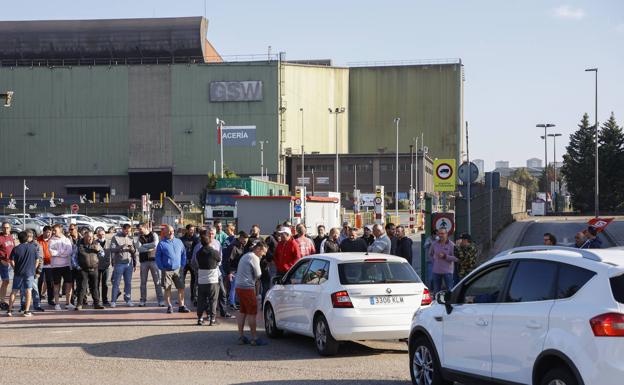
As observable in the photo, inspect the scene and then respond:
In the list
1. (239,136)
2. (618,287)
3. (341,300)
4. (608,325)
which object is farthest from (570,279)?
(239,136)

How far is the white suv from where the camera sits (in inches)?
264

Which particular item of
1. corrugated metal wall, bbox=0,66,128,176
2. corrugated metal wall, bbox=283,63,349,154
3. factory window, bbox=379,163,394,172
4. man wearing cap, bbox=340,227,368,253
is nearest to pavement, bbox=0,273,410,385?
man wearing cap, bbox=340,227,368,253

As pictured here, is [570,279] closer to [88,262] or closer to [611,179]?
[88,262]

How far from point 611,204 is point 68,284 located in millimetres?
85781

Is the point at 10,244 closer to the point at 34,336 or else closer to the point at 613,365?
the point at 34,336

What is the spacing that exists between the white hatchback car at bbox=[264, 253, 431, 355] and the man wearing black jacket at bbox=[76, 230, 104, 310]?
6927 millimetres

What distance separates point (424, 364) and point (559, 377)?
8.30ft

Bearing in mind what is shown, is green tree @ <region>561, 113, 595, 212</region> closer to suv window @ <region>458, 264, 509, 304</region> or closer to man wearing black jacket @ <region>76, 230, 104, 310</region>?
man wearing black jacket @ <region>76, 230, 104, 310</region>

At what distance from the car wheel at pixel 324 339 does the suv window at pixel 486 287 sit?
376 cm

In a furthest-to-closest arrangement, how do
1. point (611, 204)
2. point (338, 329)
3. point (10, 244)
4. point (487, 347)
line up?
point (611, 204), point (10, 244), point (338, 329), point (487, 347)

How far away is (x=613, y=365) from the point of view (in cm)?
657

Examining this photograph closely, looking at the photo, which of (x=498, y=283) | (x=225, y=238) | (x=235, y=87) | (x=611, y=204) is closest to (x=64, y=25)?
(x=235, y=87)

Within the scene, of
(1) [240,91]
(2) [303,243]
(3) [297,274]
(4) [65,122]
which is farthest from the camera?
(4) [65,122]

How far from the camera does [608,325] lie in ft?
21.8
